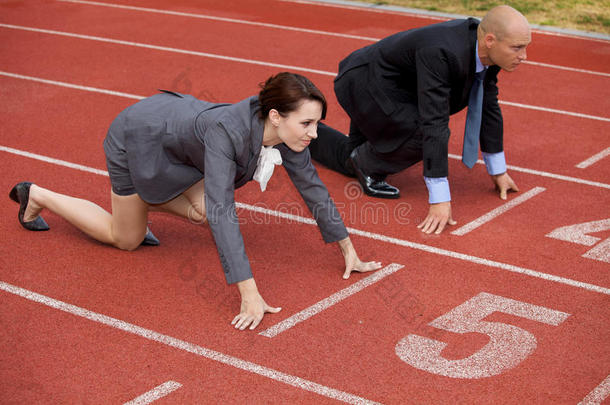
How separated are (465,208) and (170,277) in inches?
91.4

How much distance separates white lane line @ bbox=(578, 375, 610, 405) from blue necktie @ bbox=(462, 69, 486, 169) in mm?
2222

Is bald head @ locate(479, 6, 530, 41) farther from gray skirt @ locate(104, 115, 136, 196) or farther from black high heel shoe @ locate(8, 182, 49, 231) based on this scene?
black high heel shoe @ locate(8, 182, 49, 231)

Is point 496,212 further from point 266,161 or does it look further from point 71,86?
point 71,86

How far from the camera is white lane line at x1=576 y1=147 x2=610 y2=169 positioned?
661cm

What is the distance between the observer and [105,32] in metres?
11.0

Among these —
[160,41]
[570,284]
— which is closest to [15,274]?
[570,284]

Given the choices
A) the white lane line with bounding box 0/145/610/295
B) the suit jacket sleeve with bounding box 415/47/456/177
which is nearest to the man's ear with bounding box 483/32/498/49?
the suit jacket sleeve with bounding box 415/47/456/177

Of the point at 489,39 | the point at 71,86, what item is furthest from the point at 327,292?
the point at 71,86

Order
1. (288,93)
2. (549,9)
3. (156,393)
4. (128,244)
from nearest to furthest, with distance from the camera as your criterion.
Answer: (156,393)
(288,93)
(128,244)
(549,9)

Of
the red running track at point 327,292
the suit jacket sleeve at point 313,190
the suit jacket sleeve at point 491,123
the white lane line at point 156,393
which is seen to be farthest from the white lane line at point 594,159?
the white lane line at point 156,393

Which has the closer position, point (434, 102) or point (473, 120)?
point (434, 102)

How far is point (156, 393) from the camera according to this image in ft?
11.9

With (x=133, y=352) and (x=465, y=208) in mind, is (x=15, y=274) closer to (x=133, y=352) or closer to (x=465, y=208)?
(x=133, y=352)

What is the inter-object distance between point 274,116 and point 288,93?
0.50 feet
